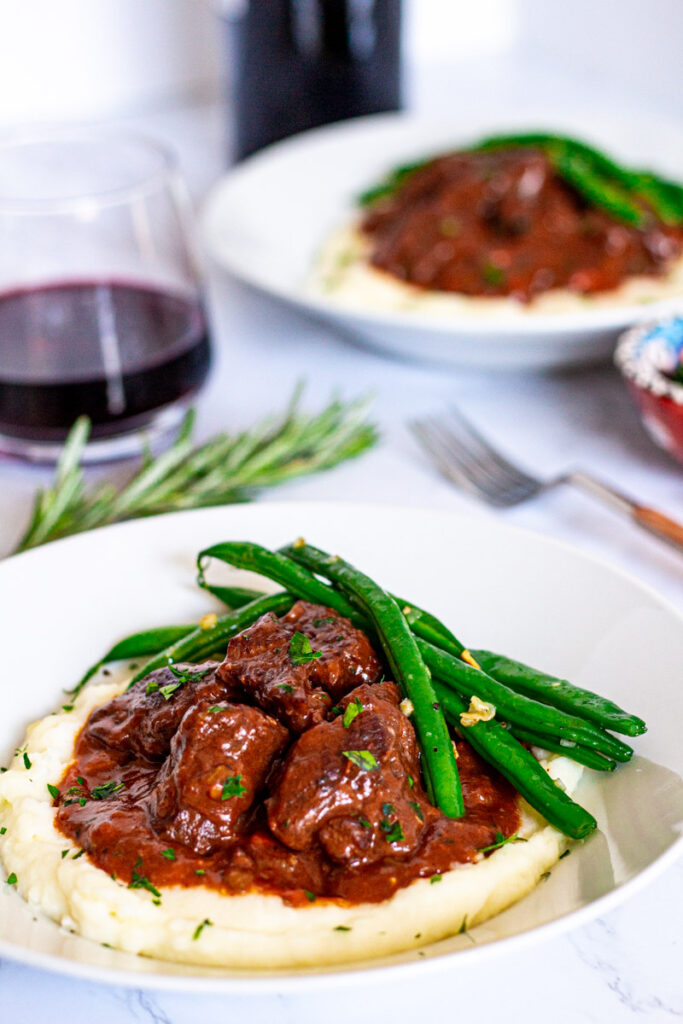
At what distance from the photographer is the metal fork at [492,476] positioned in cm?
284

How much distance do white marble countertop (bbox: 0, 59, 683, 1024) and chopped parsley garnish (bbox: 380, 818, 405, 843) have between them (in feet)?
0.78

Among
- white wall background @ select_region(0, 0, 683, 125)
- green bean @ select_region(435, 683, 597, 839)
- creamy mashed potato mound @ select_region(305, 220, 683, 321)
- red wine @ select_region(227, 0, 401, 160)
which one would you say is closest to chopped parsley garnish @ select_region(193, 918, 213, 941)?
green bean @ select_region(435, 683, 597, 839)

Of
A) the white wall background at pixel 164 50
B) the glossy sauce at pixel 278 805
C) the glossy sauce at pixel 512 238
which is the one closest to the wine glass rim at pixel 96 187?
the glossy sauce at pixel 512 238

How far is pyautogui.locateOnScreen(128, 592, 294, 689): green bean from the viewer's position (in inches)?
88.1

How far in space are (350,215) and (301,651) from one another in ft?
10.3

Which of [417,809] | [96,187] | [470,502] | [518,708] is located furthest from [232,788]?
[96,187]

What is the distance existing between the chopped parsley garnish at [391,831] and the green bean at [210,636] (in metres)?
0.57

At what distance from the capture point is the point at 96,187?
3457 mm

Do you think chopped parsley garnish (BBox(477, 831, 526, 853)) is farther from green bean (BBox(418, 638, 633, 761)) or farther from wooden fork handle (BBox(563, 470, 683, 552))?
wooden fork handle (BBox(563, 470, 683, 552))

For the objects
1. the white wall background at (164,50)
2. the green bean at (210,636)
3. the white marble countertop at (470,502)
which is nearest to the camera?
the white marble countertop at (470,502)

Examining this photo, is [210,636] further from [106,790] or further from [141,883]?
[141,883]

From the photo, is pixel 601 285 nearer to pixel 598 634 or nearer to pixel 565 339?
pixel 565 339

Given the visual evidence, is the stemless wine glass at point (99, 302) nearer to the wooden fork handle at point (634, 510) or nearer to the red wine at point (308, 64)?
the wooden fork handle at point (634, 510)

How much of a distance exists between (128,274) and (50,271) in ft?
0.91
